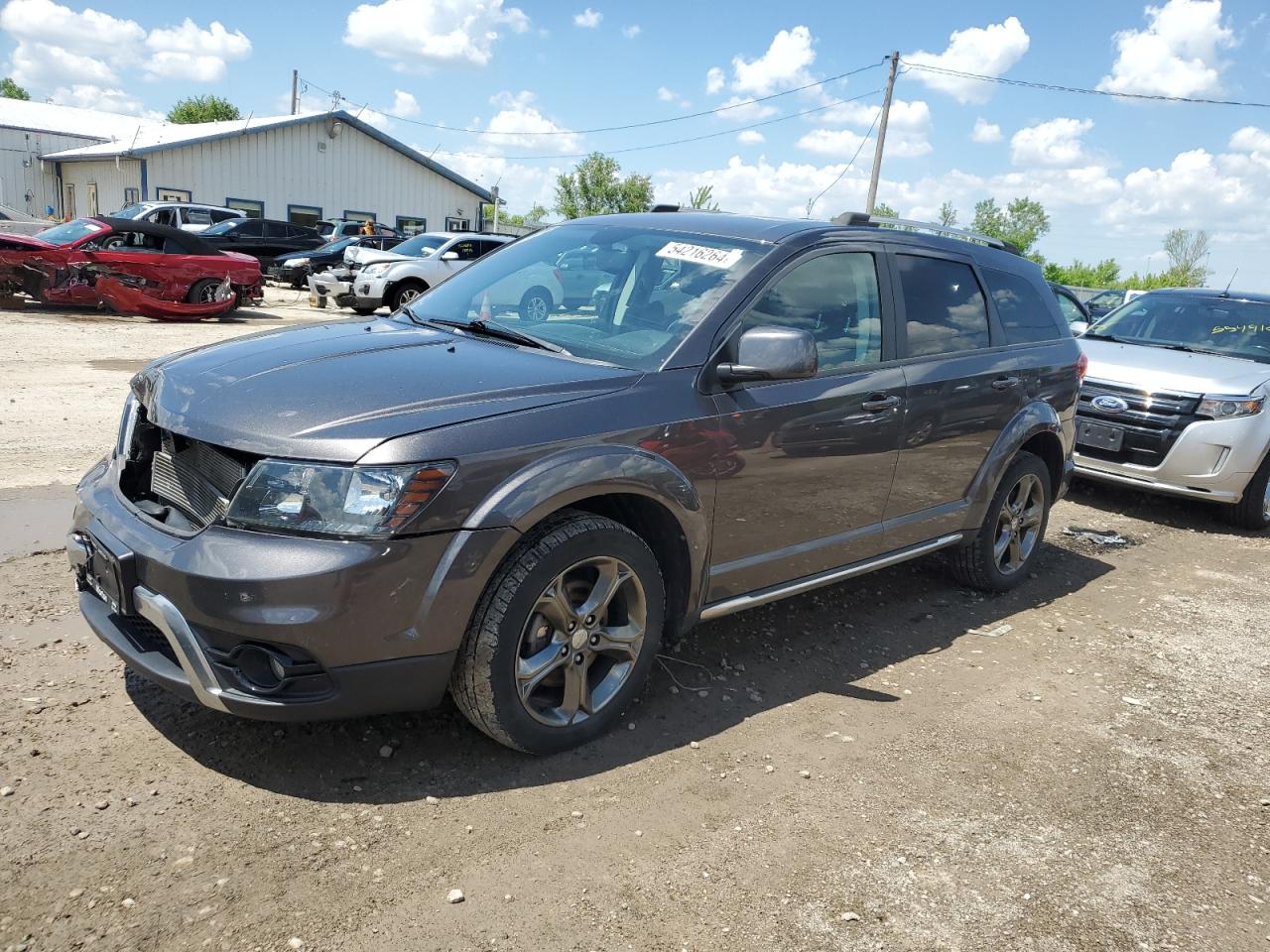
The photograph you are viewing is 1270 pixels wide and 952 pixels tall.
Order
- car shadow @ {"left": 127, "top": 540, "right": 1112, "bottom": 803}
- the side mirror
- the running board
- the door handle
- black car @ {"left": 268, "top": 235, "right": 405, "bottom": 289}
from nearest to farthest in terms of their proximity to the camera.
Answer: car shadow @ {"left": 127, "top": 540, "right": 1112, "bottom": 803} < the side mirror < the running board < the door handle < black car @ {"left": 268, "top": 235, "right": 405, "bottom": 289}

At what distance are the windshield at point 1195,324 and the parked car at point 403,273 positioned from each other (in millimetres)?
10138

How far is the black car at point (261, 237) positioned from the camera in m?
23.6

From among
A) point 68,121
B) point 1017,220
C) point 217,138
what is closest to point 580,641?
point 217,138

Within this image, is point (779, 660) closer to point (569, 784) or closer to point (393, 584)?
point (569, 784)

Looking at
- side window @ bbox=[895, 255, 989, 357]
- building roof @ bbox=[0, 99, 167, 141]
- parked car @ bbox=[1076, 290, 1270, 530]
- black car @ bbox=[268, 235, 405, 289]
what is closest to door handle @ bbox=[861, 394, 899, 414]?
side window @ bbox=[895, 255, 989, 357]

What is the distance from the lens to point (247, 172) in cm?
3225

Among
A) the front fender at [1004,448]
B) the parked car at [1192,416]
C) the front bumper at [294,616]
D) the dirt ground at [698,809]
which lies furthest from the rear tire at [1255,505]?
the front bumper at [294,616]

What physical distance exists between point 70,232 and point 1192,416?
51.2 ft

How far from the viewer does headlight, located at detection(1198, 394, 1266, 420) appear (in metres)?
7.02

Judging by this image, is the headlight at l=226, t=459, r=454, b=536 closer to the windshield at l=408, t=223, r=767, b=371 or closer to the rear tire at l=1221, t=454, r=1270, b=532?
the windshield at l=408, t=223, r=767, b=371

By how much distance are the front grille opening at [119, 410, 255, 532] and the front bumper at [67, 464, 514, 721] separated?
0.36 ft

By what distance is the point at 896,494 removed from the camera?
4395 millimetres

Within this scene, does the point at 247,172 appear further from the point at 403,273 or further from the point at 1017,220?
the point at 1017,220

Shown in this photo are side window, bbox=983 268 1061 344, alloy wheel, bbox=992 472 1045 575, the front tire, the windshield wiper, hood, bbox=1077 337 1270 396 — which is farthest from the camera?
hood, bbox=1077 337 1270 396
